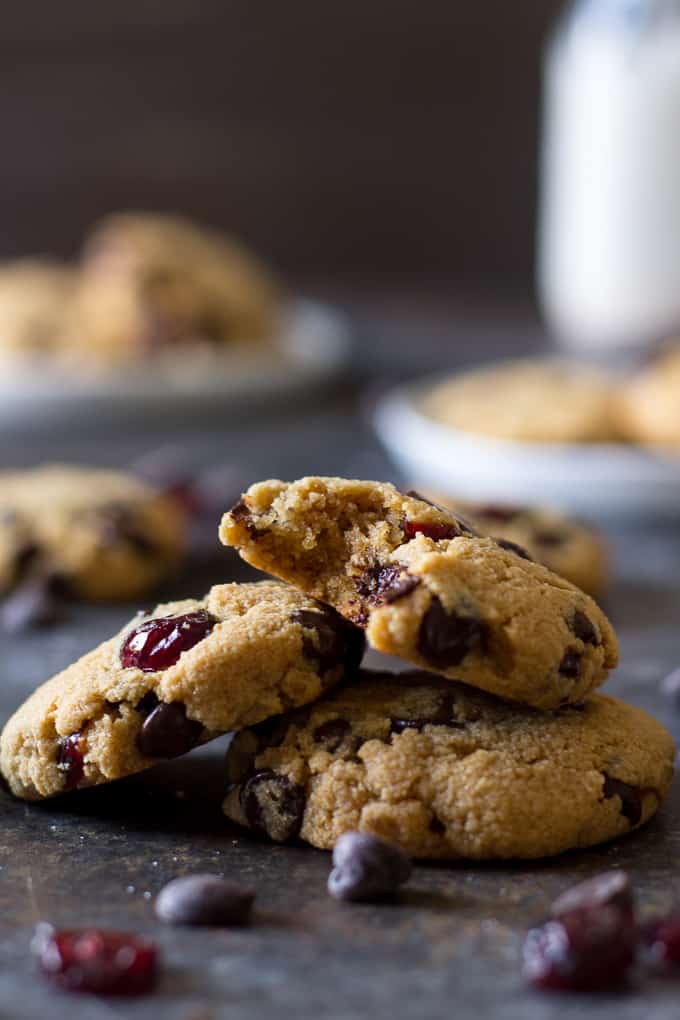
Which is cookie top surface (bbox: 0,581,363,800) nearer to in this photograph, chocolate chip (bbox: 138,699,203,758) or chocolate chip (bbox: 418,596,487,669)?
chocolate chip (bbox: 138,699,203,758)

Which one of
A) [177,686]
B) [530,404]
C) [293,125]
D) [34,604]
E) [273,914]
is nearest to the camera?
[273,914]

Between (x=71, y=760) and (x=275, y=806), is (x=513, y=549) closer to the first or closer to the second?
(x=275, y=806)

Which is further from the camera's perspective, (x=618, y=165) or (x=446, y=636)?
(x=618, y=165)

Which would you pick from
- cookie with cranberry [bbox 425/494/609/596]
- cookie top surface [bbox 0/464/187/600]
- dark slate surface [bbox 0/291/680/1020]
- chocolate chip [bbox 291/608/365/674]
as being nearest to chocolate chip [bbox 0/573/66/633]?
cookie top surface [bbox 0/464/187/600]

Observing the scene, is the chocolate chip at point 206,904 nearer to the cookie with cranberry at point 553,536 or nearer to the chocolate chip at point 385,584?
the chocolate chip at point 385,584

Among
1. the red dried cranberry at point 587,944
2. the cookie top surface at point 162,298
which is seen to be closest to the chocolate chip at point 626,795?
the red dried cranberry at point 587,944

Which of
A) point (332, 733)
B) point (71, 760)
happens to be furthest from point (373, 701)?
point (71, 760)

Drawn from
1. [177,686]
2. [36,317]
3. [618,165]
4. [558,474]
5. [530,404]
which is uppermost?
[618,165]
